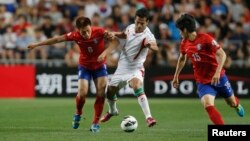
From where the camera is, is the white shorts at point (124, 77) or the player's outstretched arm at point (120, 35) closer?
the player's outstretched arm at point (120, 35)

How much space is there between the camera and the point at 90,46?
14102 millimetres

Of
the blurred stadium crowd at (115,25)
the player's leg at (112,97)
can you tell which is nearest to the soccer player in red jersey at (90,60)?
the player's leg at (112,97)

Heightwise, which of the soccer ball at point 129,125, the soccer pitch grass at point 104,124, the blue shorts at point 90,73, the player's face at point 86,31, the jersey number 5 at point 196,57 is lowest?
the soccer pitch grass at point 104,124

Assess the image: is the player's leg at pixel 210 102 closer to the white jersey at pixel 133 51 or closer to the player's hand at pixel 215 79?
the player's hand at pixel 215 79

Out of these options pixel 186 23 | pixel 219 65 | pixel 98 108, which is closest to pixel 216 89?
pixel 219 65

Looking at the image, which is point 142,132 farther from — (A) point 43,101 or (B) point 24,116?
(A) point 43,101

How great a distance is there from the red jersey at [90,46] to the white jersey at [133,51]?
673 mm

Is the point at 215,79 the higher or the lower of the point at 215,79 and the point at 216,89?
the higher

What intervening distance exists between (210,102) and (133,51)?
275cm

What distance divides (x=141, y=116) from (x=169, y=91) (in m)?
7.17

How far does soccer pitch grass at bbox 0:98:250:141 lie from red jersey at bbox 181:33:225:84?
1118mm

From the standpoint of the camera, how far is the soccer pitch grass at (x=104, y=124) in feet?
41.8

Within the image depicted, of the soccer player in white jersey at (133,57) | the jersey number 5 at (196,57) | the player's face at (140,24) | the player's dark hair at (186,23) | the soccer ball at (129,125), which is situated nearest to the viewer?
the player's dark hair at (186,23)

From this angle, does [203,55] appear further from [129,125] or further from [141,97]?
[129,125]
